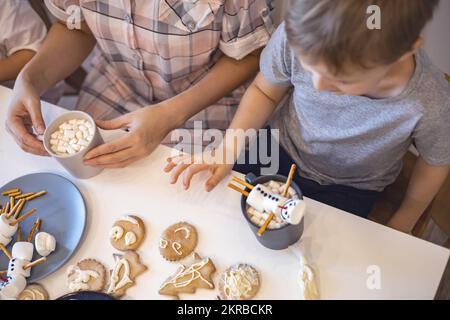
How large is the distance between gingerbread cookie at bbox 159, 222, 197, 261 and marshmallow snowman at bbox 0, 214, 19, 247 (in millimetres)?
295

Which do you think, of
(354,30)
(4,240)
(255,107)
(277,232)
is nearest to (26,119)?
(4,240)

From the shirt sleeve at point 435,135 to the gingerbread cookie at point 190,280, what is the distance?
1.58ft

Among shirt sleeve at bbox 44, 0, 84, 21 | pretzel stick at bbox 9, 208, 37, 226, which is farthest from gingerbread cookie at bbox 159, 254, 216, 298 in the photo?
shirt sleeve at bbox 44, 0, 84, 21

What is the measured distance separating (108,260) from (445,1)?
46.0 inches

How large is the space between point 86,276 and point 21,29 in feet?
2.45

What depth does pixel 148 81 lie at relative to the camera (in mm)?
1140

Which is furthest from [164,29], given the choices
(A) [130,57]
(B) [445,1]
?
(B) [445,1]

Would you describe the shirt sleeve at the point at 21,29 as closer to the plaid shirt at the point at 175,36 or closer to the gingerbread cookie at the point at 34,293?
the plaid shirt at the point at 175,36

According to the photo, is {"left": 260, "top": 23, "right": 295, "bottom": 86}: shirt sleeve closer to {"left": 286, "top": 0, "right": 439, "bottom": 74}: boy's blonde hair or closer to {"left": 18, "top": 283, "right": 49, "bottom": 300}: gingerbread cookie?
{"left": 286, "top": 0, "right": 439, "bottom": 74}: boy's blonde hair

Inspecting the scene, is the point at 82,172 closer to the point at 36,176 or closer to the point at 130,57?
the point at 36,176

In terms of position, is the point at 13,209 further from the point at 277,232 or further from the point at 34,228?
the point at 277,232

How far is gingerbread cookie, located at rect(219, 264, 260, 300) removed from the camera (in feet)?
2.35

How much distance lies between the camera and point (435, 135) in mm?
800

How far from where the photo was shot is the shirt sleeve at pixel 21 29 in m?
1.12
